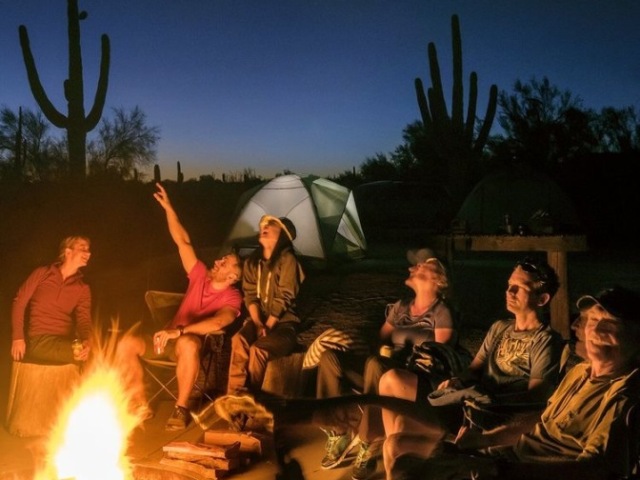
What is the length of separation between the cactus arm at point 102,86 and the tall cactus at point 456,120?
7.10m

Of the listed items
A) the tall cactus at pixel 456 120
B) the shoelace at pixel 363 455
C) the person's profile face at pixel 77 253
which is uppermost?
the tall cactus at pixel 456 120

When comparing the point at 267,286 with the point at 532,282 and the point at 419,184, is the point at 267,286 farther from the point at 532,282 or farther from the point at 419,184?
the point at 419,184

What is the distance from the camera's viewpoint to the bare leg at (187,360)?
13.3 feet

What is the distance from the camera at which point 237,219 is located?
1064cm

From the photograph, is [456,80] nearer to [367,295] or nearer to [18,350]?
[367,295]

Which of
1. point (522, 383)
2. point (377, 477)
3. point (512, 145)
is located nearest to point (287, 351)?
point (377, 477)

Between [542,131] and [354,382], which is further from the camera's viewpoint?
[542,131]

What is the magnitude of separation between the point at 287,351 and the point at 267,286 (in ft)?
1.64

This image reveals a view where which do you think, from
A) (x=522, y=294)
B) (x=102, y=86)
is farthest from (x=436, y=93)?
(x=522, y=294)

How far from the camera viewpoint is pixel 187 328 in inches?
166

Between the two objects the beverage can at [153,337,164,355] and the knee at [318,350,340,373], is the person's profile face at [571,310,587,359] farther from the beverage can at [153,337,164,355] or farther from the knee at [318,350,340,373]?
the beverage can at [153,337,164,355]

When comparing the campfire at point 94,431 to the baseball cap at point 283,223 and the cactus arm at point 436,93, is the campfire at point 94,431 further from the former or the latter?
the cactus arm at point 436,93

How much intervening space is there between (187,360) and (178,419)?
0.36 meters

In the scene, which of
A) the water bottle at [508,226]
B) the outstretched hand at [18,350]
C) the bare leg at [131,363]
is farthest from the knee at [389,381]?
the water bottle at [508,226]
